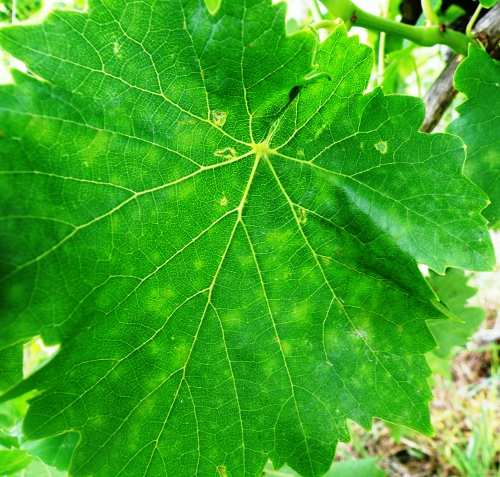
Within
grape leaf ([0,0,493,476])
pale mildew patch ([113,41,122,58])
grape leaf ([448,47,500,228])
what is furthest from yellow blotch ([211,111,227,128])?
grape leaf ([448,47,500,228])

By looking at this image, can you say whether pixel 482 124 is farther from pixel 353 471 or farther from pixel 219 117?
pixel 353 471

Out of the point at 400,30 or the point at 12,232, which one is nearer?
the point at 12,232

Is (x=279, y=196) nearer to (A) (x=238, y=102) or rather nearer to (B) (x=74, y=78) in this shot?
(A) (x=238, y=102)

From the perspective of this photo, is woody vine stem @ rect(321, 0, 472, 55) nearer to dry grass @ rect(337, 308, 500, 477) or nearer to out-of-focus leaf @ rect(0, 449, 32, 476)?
out-of-focus leaf @ rect(0, 449, 32, 476)

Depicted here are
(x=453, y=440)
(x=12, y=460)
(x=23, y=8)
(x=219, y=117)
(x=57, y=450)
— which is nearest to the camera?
(x=219, y=117)

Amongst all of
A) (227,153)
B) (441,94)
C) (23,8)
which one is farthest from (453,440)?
(23,8)

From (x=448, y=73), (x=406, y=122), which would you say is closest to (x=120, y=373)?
(x=406, y=122)

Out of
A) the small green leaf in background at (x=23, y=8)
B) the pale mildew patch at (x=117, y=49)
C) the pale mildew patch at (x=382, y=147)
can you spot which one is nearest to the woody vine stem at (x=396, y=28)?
the pale mildew patch at (x=382, y=147)
